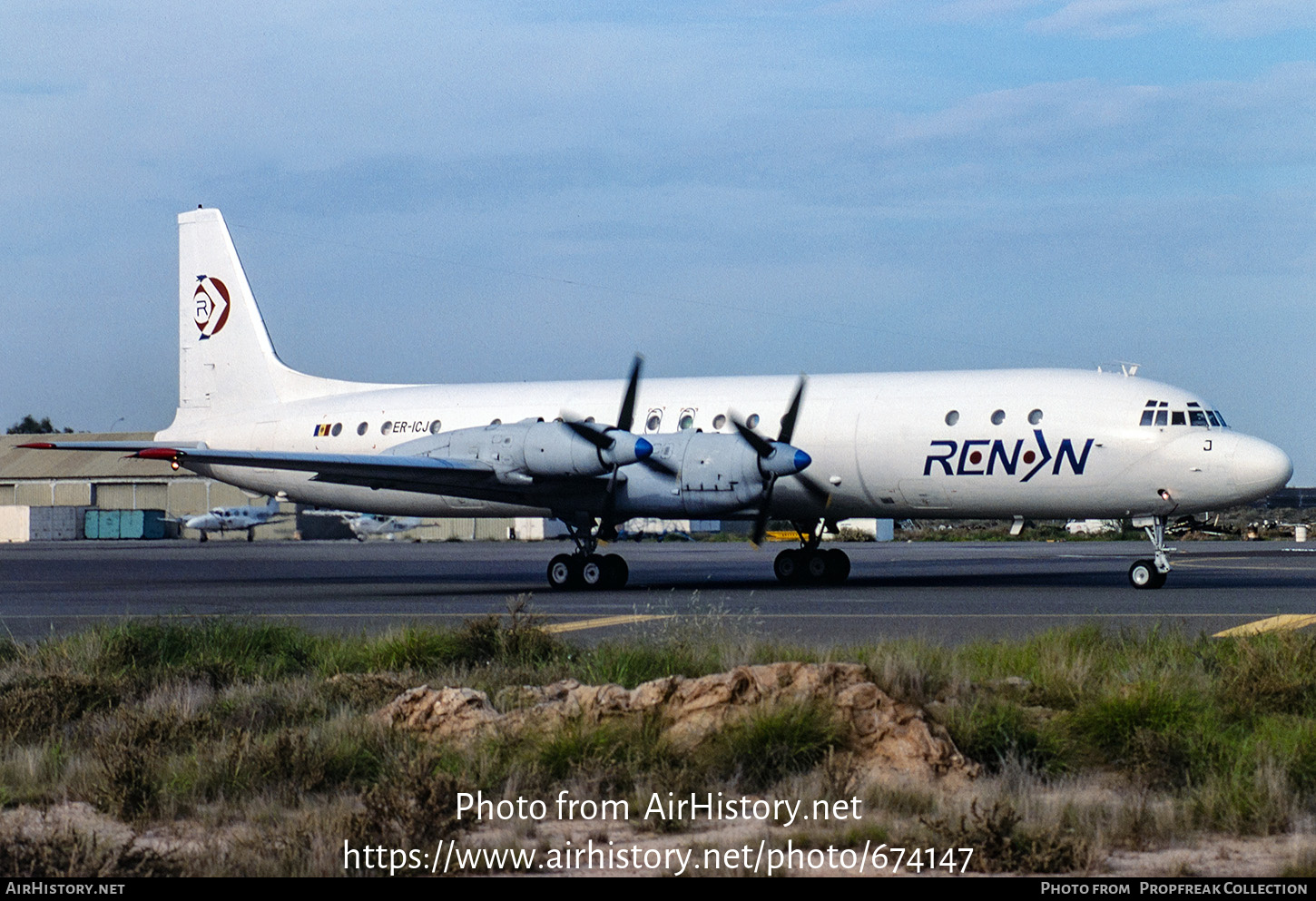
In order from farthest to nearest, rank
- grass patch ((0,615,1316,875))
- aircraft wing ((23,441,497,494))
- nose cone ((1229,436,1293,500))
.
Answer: aircraft wing ((23,441,497,494)), nose cone ((1229,436,1293,500)), grass patch ((0,615,1316,875))

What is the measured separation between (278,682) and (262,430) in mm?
21803

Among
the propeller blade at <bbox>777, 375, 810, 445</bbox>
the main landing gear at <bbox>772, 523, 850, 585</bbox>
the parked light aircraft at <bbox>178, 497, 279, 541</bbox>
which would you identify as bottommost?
the parked light aircraft at <bbox>178, 497, 279, 541</bbox>

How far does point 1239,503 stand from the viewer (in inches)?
906

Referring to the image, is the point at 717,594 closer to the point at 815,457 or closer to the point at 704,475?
the point at 704,475

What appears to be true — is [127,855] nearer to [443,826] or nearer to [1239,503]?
[443,826]

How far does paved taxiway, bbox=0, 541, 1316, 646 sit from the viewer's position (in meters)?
17.4

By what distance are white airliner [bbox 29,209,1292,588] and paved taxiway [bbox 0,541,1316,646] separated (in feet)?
4.75

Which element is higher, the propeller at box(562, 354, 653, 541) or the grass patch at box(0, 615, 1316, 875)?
the propeller at box(562, 354, 653, 541)

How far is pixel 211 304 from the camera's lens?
109 ft

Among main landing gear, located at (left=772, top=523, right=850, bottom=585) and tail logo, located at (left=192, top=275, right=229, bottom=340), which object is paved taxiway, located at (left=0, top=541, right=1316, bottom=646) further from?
tail logo, located at (left=192, top=275, right=229, bottom=340)

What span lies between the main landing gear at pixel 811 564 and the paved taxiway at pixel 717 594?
25.7 inches

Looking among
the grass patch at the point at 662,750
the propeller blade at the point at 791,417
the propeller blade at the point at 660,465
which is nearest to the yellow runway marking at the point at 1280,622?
the grass patch at the point at 662,750

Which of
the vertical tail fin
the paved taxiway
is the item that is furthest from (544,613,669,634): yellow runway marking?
the vertical tail fin

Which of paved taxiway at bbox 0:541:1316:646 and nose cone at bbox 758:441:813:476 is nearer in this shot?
paved taxiway at bbox 0:541:1316:646
